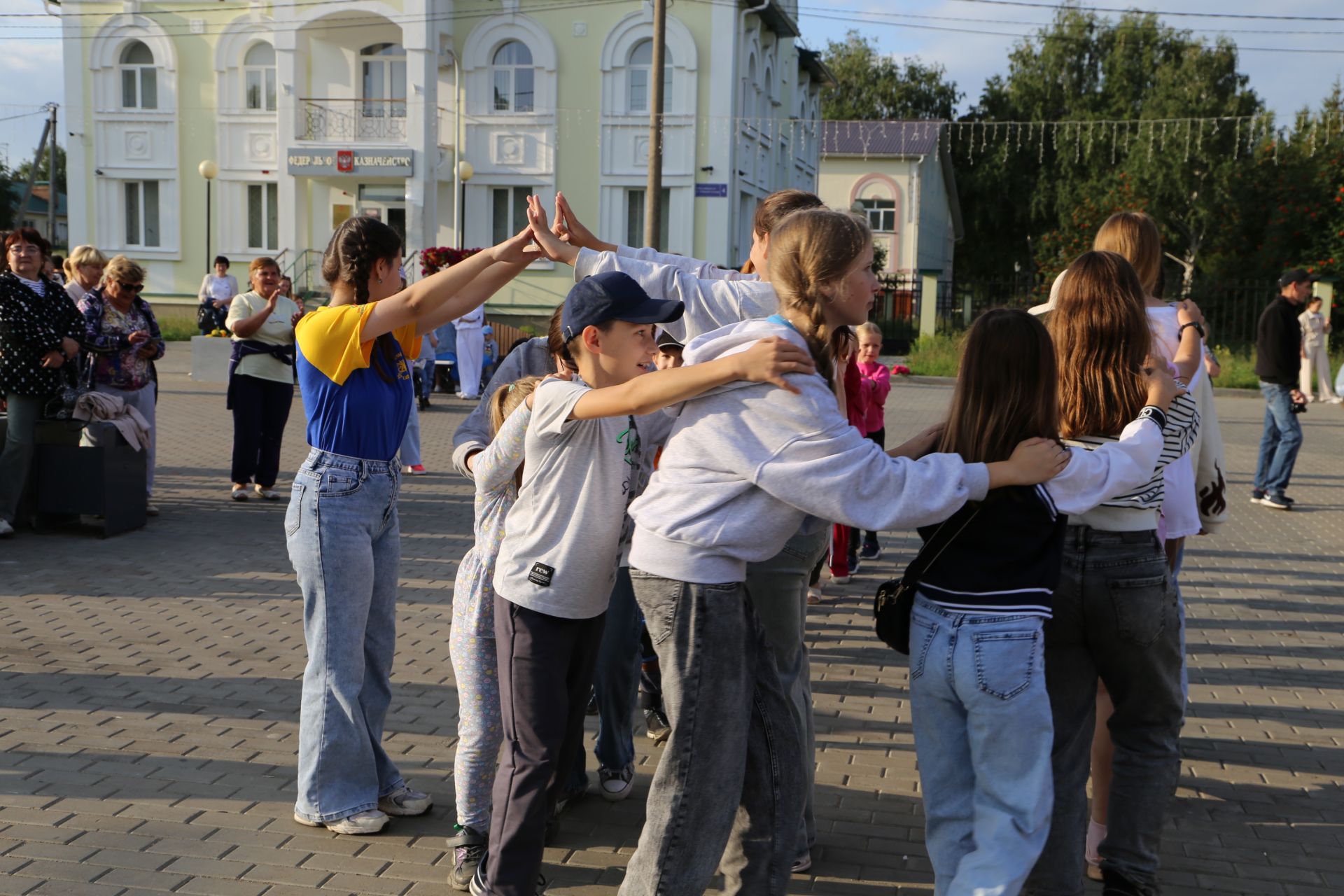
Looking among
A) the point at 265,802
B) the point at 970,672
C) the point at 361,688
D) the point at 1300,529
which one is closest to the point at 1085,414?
the point at 970,672

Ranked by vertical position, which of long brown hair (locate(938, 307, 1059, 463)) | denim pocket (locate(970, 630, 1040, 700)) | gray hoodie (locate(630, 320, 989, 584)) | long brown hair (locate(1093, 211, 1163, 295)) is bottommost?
denim pocket (locate(970, 630, 1040, 700))

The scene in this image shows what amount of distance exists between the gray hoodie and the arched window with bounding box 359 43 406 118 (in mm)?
32736

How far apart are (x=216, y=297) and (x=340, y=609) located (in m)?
20.5

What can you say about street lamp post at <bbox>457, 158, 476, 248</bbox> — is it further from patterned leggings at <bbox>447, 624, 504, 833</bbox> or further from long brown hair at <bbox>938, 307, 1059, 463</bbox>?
long brown hair at <bbox>938, 307, 1059, 463</bbox>

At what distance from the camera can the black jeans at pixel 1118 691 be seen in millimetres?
3359

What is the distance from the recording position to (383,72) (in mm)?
33781

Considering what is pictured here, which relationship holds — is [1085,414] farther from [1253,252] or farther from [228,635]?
[1253,252]

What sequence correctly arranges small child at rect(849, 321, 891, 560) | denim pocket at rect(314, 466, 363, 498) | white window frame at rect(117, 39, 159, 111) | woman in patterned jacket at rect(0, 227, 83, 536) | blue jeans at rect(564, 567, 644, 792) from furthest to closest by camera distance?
1. white window frame at rect(117, 39, 159, 111)
2. woman in patterned jacket at rect(0, 227, 83, 536)
3. small child at rect(849, 321, 891, 560)
4. blue jeans at rect(564, 567, 644, 792)
5. denim pocket at rect(314, 466, 363, 498)

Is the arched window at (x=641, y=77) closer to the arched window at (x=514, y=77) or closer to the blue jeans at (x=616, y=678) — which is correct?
the arched window at (x=514, y=77)

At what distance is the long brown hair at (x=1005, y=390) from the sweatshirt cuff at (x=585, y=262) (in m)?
1.06

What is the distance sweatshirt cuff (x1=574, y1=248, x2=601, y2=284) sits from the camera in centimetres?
346

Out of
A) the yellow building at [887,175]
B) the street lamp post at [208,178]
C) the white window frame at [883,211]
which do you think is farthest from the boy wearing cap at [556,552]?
the white window frame at [883,211]

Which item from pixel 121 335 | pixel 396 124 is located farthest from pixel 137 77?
Result: pixel 121 335

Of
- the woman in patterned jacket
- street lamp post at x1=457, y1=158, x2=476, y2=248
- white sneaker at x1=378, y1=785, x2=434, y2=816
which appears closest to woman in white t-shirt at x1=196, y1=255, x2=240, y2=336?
street lamp post at x1=457, y1=158, x2=476, y2=248
